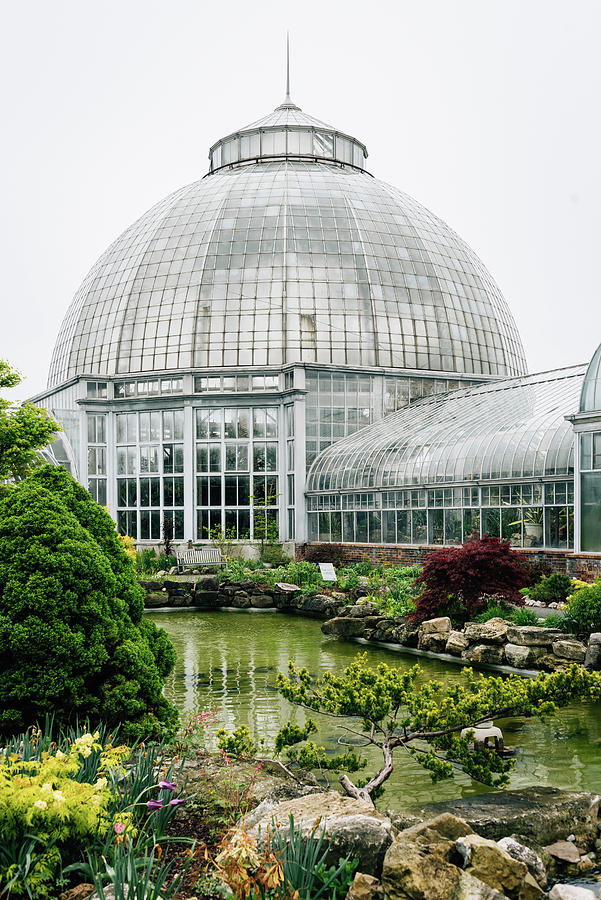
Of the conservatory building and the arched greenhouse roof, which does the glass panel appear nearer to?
the arched greenhouse roof

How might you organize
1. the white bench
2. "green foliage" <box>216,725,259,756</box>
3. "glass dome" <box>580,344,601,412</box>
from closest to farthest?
"green foliage" <box>216,725,259,756</box> < "glass dome" <box>580,344,601,412</box> < the white bench

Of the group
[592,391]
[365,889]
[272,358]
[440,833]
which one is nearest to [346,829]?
[365,889]

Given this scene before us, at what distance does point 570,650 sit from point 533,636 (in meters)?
0.82

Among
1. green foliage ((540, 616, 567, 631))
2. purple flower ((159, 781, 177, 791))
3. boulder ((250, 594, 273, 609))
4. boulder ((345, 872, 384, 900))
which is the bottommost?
boulder ((250, 594, 273, 609))

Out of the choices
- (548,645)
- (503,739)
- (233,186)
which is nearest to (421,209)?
(233,186)

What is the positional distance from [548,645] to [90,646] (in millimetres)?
10616

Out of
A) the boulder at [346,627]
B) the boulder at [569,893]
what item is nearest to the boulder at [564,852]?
the boulder at [569,893]

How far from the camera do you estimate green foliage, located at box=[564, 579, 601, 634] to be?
1683cm

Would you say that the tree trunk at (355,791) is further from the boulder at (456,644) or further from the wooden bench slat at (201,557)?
the wooden bench slat at (201,557)

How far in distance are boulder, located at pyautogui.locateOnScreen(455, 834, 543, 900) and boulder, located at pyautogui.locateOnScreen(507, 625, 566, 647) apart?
10.8m

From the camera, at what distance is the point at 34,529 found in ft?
31.2

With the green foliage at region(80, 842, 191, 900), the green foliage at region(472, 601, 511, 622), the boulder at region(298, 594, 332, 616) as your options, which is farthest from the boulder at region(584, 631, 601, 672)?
the green foliage at region(80, 842, 191, 900)

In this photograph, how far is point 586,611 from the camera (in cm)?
1695

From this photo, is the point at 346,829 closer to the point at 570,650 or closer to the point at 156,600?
the point at 570,650
